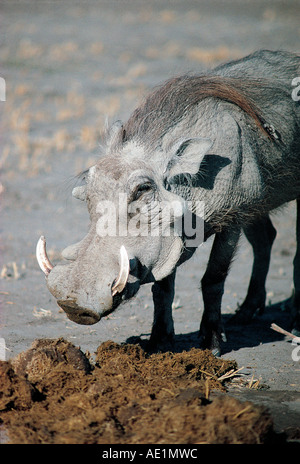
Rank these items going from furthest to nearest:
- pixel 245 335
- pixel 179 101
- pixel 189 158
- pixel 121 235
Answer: pixel 245 335, pixel 179 101, pixel 189 158, pixel 121 235

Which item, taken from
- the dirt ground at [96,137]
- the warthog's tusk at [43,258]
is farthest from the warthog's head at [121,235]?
→ the dirt ground at [96,137]

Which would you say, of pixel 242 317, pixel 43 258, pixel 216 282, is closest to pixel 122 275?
pixel 43 258

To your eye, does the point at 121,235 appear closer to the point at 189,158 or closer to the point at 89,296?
the point at 89,296

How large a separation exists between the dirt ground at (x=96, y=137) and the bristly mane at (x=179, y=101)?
0.41m

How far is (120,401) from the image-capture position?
3176mm

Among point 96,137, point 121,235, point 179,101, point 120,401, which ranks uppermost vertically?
point 96,137

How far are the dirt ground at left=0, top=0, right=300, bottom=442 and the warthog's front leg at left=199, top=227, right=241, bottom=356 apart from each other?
181 millimetres

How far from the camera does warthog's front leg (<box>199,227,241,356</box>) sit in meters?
4.58

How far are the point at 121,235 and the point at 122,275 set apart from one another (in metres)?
0.30

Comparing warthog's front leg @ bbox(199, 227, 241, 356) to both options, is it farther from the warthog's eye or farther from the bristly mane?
the warthog's eye

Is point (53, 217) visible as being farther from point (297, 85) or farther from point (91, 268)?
point (91, 268)

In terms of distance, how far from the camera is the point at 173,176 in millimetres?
4004

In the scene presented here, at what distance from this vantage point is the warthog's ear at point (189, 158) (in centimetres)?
399

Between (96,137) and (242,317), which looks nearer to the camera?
(242,317)
